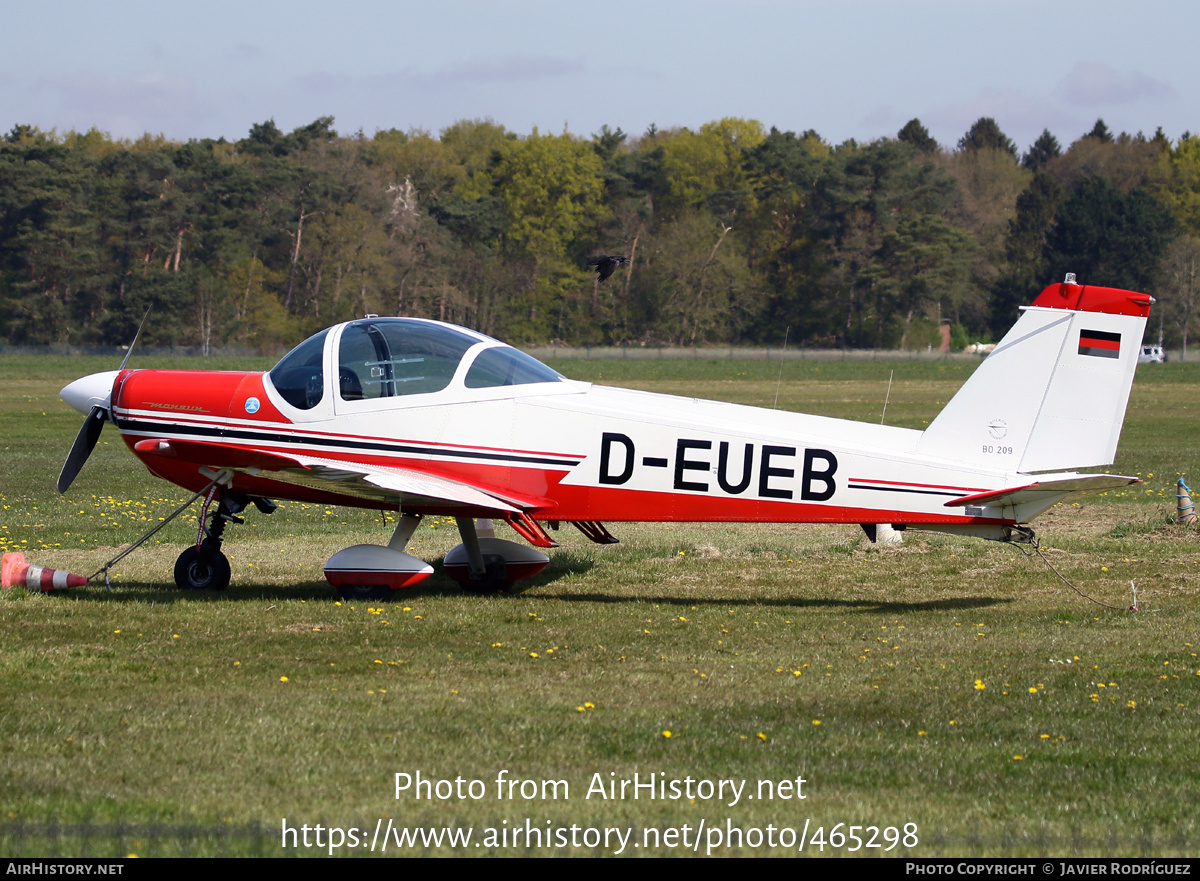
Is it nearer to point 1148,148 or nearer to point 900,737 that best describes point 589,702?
point 900,737

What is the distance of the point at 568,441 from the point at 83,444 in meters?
4.40

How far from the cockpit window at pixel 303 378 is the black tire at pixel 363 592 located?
1.50m

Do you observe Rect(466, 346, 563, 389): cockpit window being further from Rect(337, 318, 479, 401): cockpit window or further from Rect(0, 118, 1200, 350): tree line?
Rect(0, 118, 1200, 350): tree line

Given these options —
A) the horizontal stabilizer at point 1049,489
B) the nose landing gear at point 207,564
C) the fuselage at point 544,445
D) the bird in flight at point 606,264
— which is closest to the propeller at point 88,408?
the fuselage at point 544,445

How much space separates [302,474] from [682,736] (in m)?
4.21

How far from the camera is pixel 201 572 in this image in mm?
9719

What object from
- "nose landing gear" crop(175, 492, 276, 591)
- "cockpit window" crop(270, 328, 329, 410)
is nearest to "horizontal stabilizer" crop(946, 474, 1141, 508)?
"cockpit window" crop(270, 328, 329, 410)

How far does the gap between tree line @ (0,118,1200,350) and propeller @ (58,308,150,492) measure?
63.8 m

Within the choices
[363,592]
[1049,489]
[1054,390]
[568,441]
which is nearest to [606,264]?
[568,441]

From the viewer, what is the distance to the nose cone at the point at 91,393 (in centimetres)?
1000

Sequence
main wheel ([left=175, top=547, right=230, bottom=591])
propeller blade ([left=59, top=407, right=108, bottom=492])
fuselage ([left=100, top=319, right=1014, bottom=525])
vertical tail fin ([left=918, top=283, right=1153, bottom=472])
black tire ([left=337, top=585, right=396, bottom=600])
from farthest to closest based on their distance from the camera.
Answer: propeller blade ([left=59, top=407, right=108, bottom=492]) → main wheel ([left=175, top=547, right=230, bottom=591]) → black tire ([left=337, top=585, right=396, bottom=600]) → fuselage ([left=100, top=319, right=1014, bottom=525]) → vertical tail fin ([left=918, top=283, right=1153, bottom=472])

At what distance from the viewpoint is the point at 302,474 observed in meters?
8.81

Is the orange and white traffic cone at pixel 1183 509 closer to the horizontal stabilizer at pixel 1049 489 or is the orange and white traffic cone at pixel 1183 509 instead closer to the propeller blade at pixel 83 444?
the horizontal stabilizer at pixel 1049 489

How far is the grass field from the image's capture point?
4605mm
